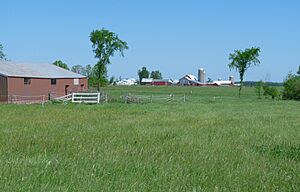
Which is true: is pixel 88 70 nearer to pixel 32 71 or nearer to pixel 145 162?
pixel 32 71

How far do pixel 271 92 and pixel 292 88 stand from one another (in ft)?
15.5

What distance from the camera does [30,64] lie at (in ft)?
178

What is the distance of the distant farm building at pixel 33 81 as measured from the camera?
148 feet

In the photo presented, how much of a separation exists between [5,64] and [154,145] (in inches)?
1611

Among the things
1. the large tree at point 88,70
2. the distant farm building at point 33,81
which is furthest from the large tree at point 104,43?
the large tree at point 88,70

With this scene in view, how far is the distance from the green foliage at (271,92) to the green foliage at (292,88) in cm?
143

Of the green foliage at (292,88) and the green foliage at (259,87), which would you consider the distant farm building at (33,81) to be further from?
the green foliage at (292,88)

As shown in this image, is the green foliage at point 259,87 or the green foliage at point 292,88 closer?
the green foliage at point 292,88

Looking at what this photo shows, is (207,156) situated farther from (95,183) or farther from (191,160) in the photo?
(95,183)

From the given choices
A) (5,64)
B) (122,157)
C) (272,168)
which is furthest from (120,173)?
(5,64)

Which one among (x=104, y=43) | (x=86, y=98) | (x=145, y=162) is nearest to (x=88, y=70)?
(x=104, y=43)

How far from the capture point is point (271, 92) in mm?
70938

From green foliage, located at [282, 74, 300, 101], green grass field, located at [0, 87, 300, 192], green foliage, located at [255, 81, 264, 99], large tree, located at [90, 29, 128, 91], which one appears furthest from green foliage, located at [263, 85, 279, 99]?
green grass field, located at [0, 87, 300, 192]

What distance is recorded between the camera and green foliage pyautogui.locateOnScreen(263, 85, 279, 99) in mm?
70025
